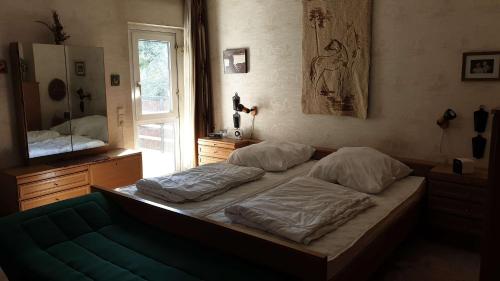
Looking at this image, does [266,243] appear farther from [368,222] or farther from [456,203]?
[456,203]

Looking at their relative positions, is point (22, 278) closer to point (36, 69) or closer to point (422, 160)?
point (36, 69)

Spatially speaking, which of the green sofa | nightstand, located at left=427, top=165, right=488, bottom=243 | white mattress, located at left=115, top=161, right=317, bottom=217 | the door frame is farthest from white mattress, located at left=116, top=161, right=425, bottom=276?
the door frame

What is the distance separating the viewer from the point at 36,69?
3465 millimetres

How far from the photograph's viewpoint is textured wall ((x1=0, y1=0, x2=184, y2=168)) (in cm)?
341

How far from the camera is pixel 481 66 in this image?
3037mm

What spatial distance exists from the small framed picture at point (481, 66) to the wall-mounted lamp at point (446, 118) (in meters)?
0.28

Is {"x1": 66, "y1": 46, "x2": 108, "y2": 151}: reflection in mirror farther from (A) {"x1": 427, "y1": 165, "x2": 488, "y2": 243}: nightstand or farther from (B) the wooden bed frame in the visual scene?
(A) {"x1": 427, "y1": 165, "x2": 488, "y2": 243}: nightstand

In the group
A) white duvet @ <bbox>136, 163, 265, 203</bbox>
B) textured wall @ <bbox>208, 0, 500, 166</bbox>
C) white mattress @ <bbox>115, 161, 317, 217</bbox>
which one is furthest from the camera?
textured wall @ <bbox>208, 0, 500, 166</bbox>

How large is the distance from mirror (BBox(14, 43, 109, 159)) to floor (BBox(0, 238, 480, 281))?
9.71 ft

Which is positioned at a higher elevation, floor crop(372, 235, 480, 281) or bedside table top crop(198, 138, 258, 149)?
bedside table top crop(198, 138, 258, 149)

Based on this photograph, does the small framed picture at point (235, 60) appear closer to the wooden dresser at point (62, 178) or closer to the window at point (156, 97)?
the window at point (156, 97)

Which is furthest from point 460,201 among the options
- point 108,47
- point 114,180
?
point 108,47

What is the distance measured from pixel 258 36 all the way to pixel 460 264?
115 inches

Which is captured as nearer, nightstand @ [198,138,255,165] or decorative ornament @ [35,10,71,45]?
decorative ornament @ [35,10,71,45]
